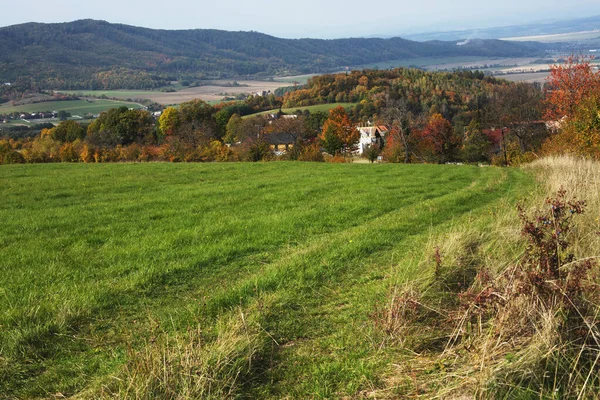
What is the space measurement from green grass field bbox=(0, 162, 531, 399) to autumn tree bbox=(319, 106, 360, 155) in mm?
55125

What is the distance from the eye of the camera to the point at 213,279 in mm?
6574

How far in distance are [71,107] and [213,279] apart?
131434mm

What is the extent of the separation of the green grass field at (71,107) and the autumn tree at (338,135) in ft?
205

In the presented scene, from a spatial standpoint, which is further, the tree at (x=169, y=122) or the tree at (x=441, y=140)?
the tree at (x=169, y=122)

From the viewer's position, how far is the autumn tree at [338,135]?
68.2 m

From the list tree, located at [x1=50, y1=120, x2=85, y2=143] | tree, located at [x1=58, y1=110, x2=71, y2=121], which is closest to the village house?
tree, located at [x1=50, y1=120, x2=85, y2=143]

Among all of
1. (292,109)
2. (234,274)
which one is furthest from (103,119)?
(234,274)

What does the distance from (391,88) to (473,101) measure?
67.3 ft

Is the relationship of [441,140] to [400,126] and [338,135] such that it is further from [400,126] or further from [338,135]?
[338,135]

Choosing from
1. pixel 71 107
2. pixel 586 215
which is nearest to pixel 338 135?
pixel 586 215

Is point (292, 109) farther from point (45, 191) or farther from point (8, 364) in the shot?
point (8, 364)

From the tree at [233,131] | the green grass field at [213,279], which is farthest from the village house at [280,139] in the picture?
the green grass field at [213,279]

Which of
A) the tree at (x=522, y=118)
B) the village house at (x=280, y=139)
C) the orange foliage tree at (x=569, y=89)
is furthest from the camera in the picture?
the village house at (x=280, y=139)

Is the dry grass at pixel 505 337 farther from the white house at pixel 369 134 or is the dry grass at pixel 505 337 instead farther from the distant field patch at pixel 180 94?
the distant field patch at pixel 180 94
